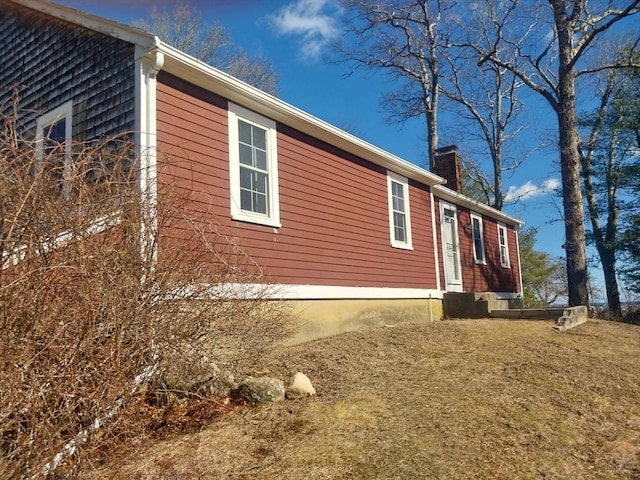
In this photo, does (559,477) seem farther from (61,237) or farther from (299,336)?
(299,336)

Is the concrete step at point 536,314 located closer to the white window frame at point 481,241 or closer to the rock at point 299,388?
the white window frame at point 481,241

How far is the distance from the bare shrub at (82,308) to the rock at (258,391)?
0.44m

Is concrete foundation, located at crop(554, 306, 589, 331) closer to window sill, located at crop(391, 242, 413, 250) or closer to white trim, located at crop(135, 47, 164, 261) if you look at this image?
window sill, located at crop(391, 242, 413, 250)

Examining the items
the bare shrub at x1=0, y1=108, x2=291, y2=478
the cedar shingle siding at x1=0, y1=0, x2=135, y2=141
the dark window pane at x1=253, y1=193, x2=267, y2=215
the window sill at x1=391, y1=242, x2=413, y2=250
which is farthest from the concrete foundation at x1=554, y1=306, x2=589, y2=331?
the cedar shingle siding at x1=0, y1=0, x2=135, y2=141

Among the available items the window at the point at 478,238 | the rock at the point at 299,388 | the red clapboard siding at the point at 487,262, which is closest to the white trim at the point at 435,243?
the red clapboard siding at the point at 487,262

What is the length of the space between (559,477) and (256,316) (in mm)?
3253

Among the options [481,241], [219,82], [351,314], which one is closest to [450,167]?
[481,241]

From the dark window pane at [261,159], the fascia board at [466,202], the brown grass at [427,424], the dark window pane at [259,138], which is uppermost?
the fascia board at [466,202]

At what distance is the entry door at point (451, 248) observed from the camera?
14680 millimetres

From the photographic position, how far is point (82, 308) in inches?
141

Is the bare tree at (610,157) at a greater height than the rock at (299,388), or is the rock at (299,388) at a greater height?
the bare tree at (610,157)

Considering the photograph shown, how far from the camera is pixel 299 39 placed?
1998 centimetres

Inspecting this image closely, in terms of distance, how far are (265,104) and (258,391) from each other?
179 inches

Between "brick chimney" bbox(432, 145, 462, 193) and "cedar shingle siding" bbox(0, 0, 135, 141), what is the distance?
11.1 meters
